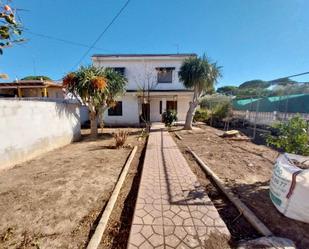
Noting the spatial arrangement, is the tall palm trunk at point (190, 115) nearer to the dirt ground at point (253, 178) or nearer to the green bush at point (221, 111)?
the green bush at point (221, 111)

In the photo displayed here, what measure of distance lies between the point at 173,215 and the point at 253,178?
2760 mm

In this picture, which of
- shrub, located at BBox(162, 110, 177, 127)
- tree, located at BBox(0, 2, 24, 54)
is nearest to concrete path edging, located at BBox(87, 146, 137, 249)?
tree, located at BBox(0, 2, 24, 54)

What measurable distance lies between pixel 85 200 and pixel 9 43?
2.94 m

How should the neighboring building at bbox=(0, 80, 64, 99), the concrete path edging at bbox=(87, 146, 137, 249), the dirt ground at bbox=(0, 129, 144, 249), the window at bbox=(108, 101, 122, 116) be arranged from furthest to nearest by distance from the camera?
the window at bbox=(108, 101, 122, 116)
the neighboring building at bbox=(0, 80, 64, 99)
the dirt ground at bbox=(0, 129, 144, 249)
the concrete path edging at bbox=(87, 146, 137, 249)

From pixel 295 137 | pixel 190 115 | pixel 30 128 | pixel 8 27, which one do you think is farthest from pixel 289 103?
pixel 30 128

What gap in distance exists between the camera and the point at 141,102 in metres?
16.0

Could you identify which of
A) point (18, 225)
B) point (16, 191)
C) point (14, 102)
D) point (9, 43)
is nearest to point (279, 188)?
point (9, 43)

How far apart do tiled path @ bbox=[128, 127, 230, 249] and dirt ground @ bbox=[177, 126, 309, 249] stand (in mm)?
820

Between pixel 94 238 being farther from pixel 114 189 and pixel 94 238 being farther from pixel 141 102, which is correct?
pixel 141 102

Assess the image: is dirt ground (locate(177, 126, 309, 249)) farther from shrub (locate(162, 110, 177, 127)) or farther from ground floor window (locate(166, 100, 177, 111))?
ground floor window (locate(166, 100, 177, 111))

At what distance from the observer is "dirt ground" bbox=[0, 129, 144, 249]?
2393 mm

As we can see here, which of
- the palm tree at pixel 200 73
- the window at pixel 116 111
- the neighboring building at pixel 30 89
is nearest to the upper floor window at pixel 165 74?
the palm tree at pixel 200 73

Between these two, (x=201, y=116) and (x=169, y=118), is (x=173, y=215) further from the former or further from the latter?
(x=201, y=116)

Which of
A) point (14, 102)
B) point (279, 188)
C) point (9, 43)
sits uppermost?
point (9, 43)
